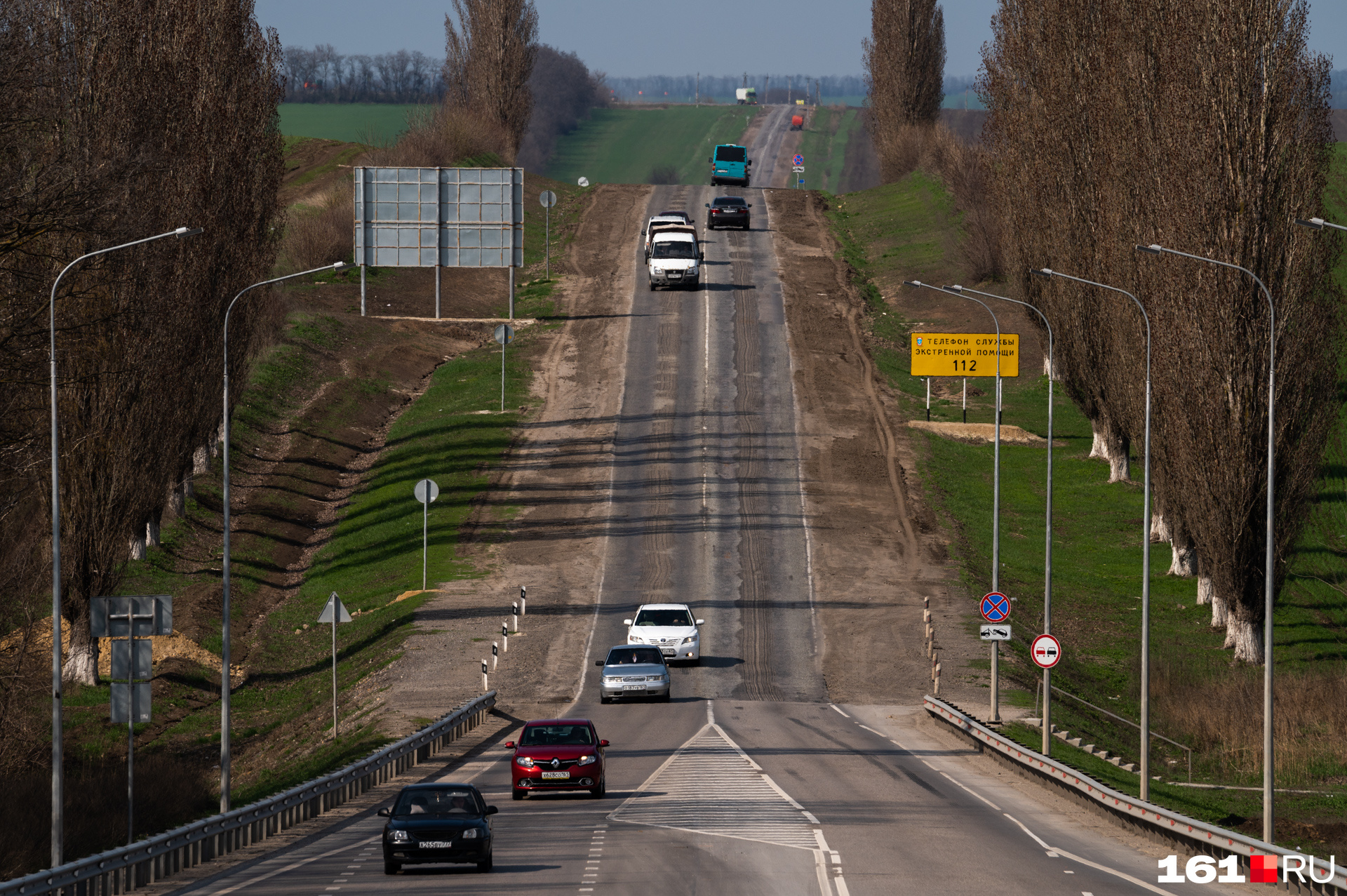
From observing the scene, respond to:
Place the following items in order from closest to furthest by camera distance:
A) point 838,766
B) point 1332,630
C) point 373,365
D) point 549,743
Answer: point 549,743, point 838,766, point 1332,630, point 373,365

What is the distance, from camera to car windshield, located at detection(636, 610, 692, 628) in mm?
41406

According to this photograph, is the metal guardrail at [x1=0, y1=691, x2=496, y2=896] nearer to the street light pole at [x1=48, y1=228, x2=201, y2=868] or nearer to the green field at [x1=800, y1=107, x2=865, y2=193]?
the street light pole at [x1=48, y1=228, x2=201, y2=868]

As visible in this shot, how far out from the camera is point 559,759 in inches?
1017

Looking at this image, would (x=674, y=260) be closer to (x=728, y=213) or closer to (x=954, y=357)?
(x=728, y=213)

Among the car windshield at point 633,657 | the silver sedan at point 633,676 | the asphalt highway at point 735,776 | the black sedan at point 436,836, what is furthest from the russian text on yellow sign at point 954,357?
the black sedan at point 436,836

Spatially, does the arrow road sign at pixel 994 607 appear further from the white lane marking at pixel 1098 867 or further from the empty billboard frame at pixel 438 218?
the empty billboard frame at pixel 438 218

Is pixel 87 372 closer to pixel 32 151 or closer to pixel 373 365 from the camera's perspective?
pixel 32 151

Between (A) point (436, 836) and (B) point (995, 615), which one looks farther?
(B) point (995, 615)

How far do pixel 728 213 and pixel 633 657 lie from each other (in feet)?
194

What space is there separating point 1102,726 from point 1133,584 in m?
12.4

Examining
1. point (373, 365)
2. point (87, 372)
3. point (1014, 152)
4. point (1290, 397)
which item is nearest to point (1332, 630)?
point (1290, 397)

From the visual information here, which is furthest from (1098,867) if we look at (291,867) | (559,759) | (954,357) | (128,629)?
(954,357)

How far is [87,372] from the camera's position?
3869 cm

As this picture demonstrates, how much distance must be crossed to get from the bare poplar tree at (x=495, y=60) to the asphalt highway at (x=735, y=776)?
44.5 m
